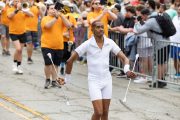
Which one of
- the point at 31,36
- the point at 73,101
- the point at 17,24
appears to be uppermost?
the point at 17,24

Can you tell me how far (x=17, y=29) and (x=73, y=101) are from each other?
4.71 metres

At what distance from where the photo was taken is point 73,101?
12758 millimetres

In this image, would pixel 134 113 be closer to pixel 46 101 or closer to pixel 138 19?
pixel 46 101

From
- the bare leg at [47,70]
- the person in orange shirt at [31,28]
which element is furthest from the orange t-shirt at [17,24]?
the bare leg at [47,70]

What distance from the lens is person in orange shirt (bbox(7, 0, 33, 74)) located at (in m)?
16.5

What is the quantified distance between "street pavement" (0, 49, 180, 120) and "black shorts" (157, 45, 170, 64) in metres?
0.75

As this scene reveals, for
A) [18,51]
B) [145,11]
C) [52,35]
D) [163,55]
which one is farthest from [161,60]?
[18,51]

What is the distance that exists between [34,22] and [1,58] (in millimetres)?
1792

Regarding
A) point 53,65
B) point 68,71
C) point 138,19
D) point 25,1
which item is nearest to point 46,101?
point 53,65

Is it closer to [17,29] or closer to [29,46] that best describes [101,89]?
[17,29]

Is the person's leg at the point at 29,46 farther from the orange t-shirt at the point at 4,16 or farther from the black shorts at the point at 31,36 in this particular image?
the orange t-shirt at the point at 4,16

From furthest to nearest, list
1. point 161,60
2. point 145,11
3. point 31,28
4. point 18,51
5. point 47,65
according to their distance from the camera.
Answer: point 31,28, point 18,51, point 145,11, point 161,60, point 47,65

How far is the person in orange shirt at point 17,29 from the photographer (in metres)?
16.5

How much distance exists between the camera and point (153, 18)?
48.0 feet
